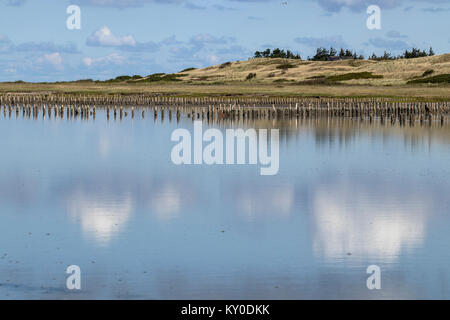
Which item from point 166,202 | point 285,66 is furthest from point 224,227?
point 285,66

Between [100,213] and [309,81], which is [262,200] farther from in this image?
[309,81]

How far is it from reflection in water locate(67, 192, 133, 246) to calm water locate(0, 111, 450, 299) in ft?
0.20

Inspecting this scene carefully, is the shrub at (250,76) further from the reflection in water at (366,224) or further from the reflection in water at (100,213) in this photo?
the reflection in water at (100,213)

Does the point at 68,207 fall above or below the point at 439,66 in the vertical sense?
below

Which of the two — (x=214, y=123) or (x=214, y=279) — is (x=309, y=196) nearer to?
(x=214, y=279)

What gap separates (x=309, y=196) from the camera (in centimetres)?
2839

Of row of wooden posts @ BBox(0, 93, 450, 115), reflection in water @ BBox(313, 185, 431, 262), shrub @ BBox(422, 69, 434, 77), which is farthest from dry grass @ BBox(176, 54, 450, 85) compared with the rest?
reflection in water @ BBox(313, 185, 431, 262)

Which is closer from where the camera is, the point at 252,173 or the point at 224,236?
the point at 224,236

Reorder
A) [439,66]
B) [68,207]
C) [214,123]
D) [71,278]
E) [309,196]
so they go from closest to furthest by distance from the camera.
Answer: [71,278], [68,207], [309,196], [214,123], [439,66]

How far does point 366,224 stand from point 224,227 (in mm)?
4236

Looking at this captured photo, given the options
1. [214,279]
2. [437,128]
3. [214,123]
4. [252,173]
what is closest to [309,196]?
A: [252,173]

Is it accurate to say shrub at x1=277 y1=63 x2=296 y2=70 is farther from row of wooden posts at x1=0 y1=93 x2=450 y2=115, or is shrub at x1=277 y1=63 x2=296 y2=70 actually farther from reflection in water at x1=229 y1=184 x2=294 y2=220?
reflection in water at x1=229 y1=184 x2=294 y2=220

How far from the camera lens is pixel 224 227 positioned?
22531 millimetres
